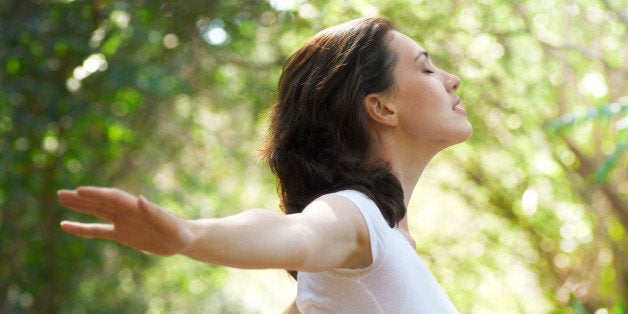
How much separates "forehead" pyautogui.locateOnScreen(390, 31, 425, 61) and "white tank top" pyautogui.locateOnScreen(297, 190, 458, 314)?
1.39 feet

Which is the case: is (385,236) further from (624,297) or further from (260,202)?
(260,202)

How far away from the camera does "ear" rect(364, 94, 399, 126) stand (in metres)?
1.89

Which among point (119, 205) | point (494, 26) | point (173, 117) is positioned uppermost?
point (119, 205)

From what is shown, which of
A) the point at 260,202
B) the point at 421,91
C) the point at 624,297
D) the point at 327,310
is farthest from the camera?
the point at 260,202

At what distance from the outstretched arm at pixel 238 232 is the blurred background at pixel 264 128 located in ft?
13.5

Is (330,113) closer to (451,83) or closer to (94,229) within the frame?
(451,83)

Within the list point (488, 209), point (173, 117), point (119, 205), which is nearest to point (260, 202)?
point (173, 117)

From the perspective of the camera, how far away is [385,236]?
1.62 meters

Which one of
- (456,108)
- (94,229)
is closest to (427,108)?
(456,108)

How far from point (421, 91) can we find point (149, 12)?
16.0 feet

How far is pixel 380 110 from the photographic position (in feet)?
6.25

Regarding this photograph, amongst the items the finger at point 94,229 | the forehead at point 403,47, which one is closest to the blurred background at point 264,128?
the forehead at point 403,47

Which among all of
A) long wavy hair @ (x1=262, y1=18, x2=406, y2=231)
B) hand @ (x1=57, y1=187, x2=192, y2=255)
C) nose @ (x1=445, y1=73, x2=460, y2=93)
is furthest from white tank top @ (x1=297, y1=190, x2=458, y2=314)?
hand @ (x1=57, y1=187, x2=192, y2=255)

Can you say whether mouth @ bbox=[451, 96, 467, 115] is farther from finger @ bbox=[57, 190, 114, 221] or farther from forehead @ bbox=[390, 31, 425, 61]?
finger @ bbox=[57, 190, 114, 221]
